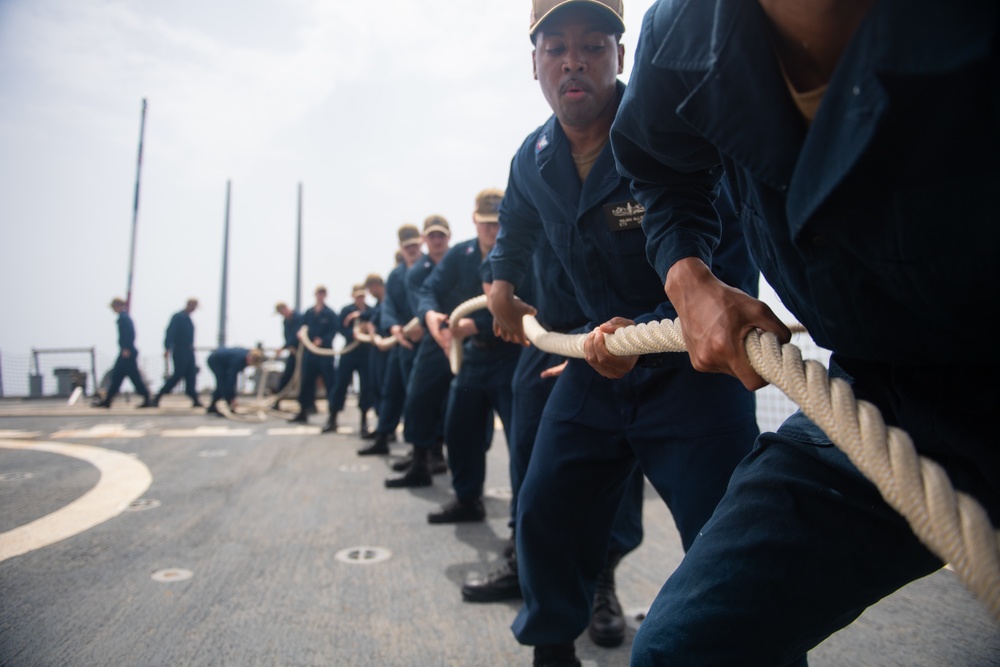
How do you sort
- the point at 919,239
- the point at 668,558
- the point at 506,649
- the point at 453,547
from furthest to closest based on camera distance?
the point at 453,547 < the point at 668,558 < the point at 506,649 < the point at 919,239

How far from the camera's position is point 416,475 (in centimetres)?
483

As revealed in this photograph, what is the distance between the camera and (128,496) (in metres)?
4.10

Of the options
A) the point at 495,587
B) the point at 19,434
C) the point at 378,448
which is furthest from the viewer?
the point at 19,434

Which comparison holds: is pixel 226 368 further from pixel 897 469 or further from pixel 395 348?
pixel 897 469

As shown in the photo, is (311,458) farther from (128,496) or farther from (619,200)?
(619,200)

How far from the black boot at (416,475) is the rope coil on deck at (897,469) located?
4.02 metres

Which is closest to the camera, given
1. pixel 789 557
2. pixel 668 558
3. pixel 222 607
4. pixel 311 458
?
pixel 789 557

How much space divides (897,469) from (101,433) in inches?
314

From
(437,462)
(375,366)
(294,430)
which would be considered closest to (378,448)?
(437,462)

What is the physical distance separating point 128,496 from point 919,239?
4.49 metres

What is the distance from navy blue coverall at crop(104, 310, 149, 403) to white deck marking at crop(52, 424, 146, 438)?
3632 mm

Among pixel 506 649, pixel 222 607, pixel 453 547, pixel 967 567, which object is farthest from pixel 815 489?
pixel 453 547

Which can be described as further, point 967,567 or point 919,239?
point 919,239

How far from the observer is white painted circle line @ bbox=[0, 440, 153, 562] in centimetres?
309
